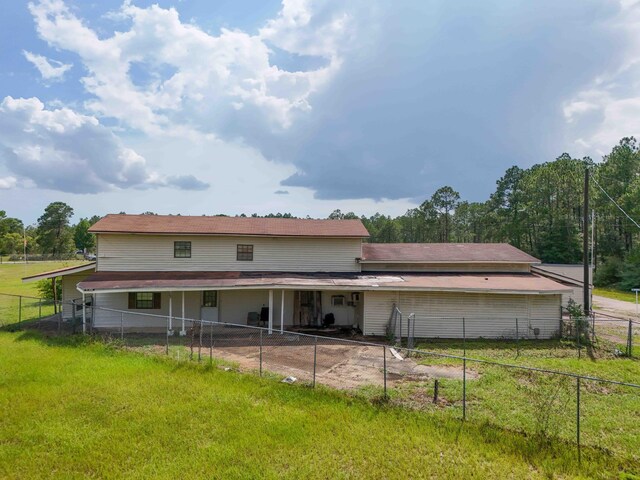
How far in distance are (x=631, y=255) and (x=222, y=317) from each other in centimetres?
4169

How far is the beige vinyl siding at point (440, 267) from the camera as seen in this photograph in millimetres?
19609

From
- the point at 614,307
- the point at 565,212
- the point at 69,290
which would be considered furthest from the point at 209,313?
the point at 565,212

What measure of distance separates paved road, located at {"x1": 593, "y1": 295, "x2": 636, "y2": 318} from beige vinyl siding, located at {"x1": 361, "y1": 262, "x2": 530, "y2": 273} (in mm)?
9274

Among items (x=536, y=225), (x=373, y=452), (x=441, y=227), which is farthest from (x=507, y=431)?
(x=441, y=227)

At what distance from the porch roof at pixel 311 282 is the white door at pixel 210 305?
0.99 meters

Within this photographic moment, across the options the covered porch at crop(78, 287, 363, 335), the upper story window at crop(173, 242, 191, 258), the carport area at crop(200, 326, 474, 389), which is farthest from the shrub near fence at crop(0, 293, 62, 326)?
the carport area at crop(200, 326, 474, 389)

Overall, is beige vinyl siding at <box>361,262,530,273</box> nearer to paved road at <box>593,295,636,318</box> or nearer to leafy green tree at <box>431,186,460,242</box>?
paved road at <box>593,295,636,318</box>

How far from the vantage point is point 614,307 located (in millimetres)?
25641

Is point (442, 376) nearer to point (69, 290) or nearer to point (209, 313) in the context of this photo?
point (209, 313)

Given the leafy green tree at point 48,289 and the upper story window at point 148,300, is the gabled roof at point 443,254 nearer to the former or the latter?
the upper story window at point 148,300

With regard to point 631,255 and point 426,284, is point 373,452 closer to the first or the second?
point 426,284

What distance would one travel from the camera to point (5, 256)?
250 ft

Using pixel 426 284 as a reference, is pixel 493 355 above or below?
below

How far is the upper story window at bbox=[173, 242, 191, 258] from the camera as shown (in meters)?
18.2
